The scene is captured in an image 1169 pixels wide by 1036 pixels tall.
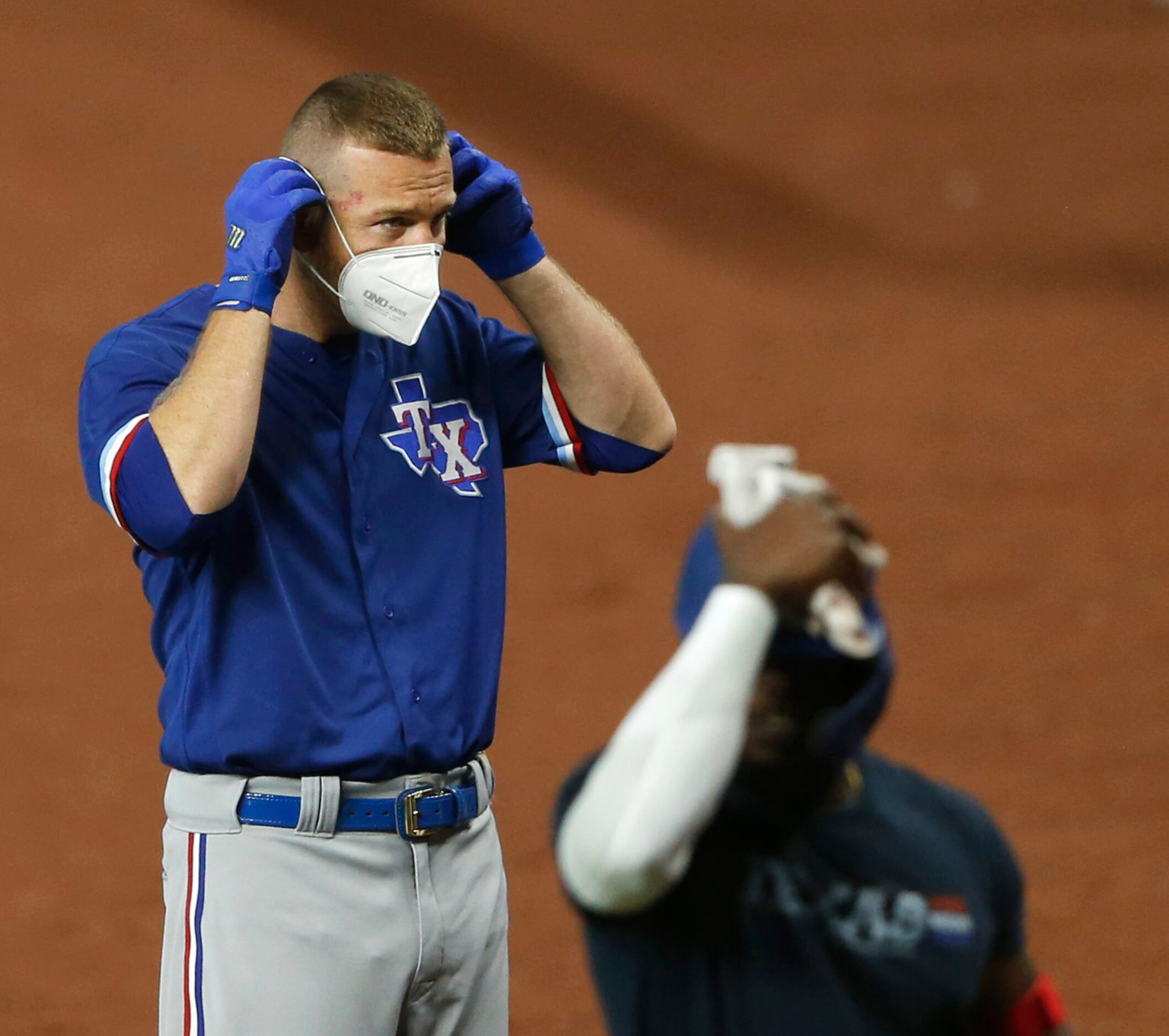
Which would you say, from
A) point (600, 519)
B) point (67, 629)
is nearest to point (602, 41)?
point (600, 519)

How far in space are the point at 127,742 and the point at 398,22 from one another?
6815 mm

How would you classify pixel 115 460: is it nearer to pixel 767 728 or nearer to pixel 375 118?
pixel 375 118

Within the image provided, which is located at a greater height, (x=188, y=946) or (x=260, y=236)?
(x=260, y=236)

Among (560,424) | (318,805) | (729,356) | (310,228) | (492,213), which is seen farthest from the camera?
(729,356)

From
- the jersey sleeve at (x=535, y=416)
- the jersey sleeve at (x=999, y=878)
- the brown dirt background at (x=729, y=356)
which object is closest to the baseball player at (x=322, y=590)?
the jersey sleeve at (x=535, y=416)

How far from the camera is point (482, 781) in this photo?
2541 mm

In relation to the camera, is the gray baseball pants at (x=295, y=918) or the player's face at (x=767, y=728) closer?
the player's face at (x=767, y=728)

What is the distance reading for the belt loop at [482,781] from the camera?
2523 millimetres

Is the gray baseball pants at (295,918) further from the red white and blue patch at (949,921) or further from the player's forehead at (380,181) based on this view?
the red white and blue patch at (949,921)

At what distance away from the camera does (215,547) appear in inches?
93.0

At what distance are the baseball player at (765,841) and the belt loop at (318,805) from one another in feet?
2.86

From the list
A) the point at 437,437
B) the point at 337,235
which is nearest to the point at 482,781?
the point at 437,437

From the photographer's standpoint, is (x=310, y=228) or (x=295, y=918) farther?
(x=310, y=228)

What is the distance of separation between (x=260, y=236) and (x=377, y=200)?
18cm
